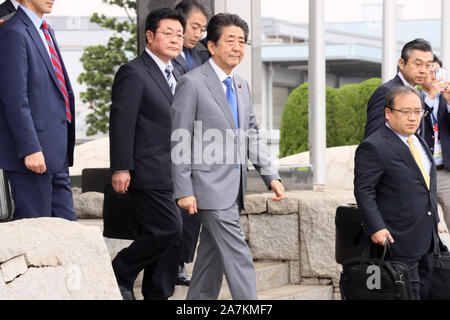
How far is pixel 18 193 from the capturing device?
444 cm

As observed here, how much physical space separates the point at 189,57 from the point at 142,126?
0.98m

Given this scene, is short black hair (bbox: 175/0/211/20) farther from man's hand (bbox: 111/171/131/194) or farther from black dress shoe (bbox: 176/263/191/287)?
black dress shoe (bbox: 176/263/191/287)

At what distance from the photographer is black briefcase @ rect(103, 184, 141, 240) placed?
16.8 ft

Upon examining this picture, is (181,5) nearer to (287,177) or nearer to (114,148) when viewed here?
(114,148)

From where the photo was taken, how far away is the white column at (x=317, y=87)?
8.95 metres

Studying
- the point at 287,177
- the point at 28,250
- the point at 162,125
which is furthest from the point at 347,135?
the point at 28,250

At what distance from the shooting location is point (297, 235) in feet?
23.7

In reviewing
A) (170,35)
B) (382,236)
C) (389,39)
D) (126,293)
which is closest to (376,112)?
(382,236)

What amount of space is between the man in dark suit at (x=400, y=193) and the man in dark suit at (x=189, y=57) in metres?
1.54

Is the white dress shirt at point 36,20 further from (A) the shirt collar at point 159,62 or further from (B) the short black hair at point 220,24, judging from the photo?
(B) the short black hair at point 220,24

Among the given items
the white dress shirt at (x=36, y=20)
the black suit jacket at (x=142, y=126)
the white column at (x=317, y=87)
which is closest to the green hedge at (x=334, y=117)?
the white column at (x=317, y=87)

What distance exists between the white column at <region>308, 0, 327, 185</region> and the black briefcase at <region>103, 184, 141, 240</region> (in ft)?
13.1

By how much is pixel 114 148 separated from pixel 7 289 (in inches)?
62.5

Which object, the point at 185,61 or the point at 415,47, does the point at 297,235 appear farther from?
the point at 415,47
